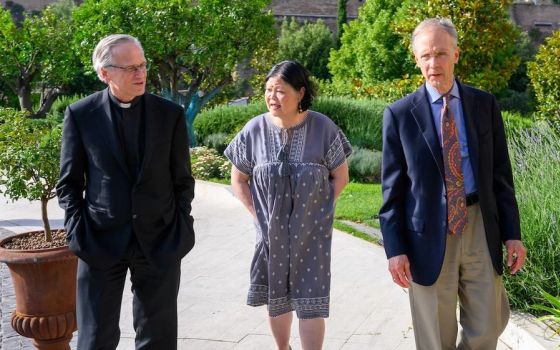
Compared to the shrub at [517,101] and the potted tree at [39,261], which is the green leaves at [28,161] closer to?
the potted tree at [39,261]

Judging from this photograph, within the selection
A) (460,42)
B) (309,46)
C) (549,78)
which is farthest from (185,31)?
(309,46)

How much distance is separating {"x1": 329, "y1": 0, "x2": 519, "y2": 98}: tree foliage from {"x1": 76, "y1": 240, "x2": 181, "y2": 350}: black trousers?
10538 millimetres

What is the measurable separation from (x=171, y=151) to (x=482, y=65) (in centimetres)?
1158

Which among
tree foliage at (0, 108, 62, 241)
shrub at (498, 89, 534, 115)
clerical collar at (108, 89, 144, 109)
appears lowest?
shrub at (498, 89, 534, 115)

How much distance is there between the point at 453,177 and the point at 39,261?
7.45 feet

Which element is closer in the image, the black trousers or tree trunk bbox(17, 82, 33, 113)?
the black trousers

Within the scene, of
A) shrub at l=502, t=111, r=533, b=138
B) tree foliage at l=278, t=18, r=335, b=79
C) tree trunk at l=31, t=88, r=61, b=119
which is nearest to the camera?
shrub at l=502, t=111, r=533, b=138

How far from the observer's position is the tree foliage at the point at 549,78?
14.9 m

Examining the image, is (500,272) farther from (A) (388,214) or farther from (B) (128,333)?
(B) (128,333)

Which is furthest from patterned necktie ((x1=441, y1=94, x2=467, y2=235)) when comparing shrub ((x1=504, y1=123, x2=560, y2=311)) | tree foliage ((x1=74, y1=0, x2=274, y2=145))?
tree foliage ((x1=74, y1=0, x2=274, y2=145))

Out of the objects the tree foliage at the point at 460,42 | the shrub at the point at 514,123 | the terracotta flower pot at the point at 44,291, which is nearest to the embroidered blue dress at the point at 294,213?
the terracotta flower pot at the point at 44,291

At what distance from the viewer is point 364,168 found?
12.5 m

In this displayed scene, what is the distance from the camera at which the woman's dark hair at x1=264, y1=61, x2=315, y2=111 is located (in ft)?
12.8

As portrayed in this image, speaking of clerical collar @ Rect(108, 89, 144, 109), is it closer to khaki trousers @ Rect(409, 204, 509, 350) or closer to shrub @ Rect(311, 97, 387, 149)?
khaki trousers @ Rect(409, 204, 509, 350)
